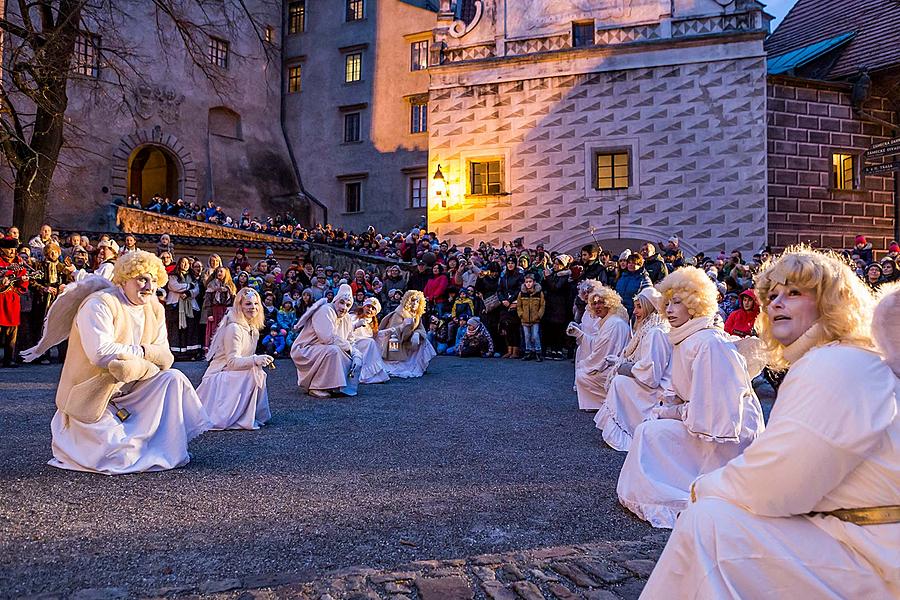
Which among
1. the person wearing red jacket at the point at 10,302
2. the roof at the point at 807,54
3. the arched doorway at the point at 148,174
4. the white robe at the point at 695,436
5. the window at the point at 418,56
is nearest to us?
the white robe at the point at 695,436

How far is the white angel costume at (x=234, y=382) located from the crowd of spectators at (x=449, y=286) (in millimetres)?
5614

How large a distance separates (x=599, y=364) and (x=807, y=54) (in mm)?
19768

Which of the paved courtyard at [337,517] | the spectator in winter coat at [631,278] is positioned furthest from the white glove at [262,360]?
the spectator in winter coat at [631,278]

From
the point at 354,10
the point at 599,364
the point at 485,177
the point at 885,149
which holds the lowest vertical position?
the point at 599,364

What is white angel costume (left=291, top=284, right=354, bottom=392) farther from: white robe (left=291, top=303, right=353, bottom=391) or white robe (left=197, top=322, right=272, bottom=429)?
white robe (left=197, top=322, right=272, bottom=429)

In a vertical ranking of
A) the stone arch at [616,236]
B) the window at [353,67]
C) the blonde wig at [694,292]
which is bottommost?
the blonde wig at [694,292]

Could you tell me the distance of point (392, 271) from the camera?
58.6 ft

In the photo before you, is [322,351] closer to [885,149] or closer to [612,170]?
[612,170]

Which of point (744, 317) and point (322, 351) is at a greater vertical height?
point (744, 317)

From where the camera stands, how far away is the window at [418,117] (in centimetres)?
3128

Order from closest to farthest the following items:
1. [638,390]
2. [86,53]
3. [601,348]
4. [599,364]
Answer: [638,390] → [599,364] → [601,348] → [86,53]

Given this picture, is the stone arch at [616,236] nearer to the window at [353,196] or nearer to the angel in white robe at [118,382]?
the window at [353,196]

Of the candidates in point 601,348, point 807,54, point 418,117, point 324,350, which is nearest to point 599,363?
point 601,348

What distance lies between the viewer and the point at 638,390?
21.2 ft
